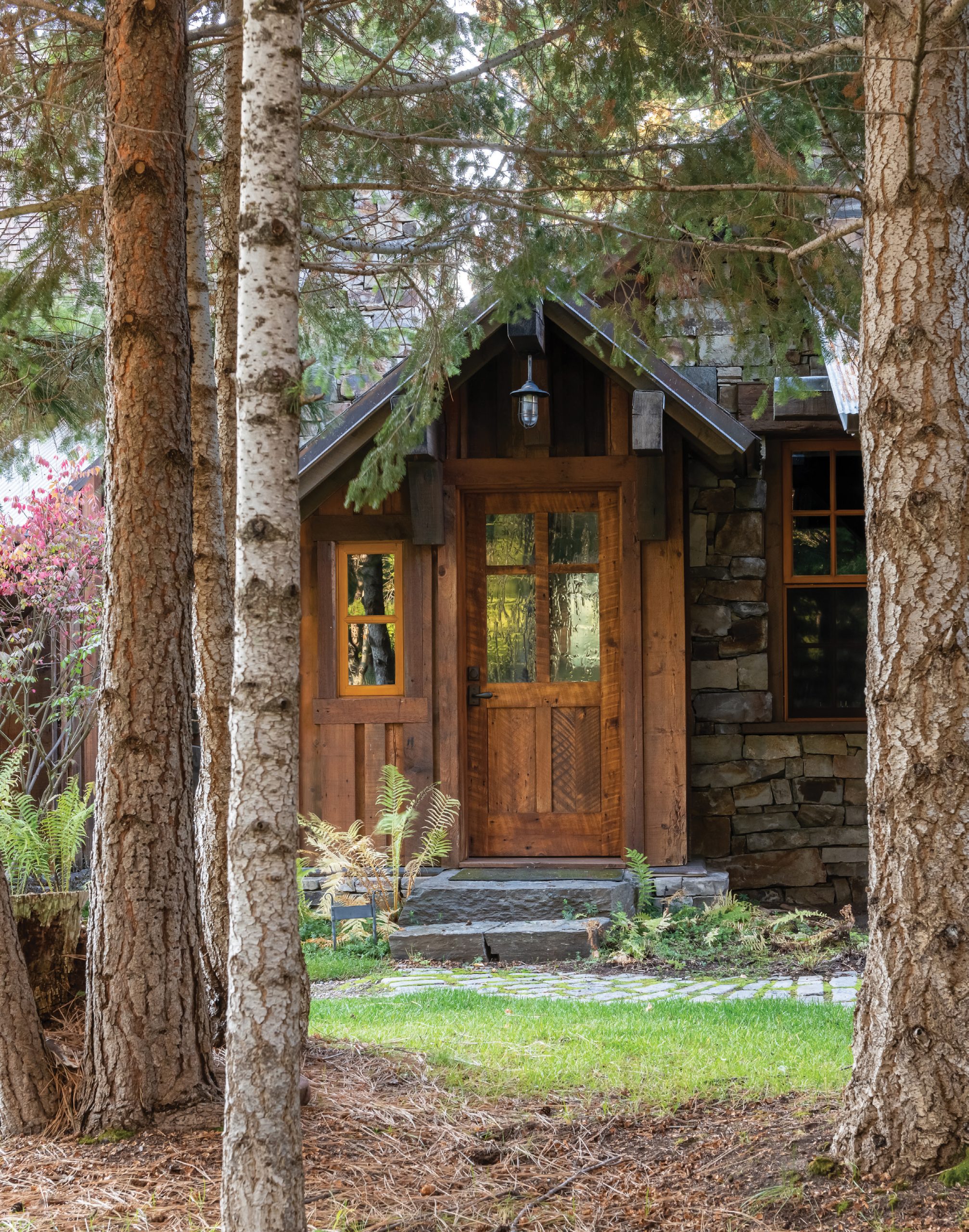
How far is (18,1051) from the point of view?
3.41 metres

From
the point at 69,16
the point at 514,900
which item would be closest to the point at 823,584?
the point at 514,900

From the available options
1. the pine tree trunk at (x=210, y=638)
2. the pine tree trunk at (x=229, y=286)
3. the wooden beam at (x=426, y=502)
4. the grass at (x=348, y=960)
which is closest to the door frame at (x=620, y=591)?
the wooden beam at (x=426, y=502)

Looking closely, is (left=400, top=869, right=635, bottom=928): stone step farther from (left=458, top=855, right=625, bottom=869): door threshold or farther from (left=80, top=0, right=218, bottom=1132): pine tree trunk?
(left=80, top=0, right=218, bottom=1132): pine tree trunk

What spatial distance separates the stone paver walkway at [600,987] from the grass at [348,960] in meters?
0.17

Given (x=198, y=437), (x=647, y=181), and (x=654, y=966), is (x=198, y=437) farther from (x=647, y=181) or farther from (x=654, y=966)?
(x=654, y=966)

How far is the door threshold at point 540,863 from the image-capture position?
25.3ft

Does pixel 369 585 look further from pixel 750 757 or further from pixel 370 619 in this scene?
pixel 750 757

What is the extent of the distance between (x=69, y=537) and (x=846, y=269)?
6615 millimetres

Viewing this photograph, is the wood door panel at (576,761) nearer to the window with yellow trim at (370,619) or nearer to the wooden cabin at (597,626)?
the wooden cabin at (597,626)

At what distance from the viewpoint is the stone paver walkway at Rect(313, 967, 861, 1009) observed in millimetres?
5715

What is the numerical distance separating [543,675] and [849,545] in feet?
8.40

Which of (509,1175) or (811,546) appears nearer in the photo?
(509,1175)

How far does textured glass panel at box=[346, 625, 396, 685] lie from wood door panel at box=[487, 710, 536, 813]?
2.67ft

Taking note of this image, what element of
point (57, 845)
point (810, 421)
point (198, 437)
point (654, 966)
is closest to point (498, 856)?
point (654, 966)
